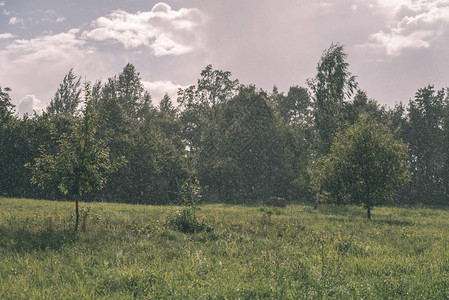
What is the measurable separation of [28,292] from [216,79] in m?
53.8

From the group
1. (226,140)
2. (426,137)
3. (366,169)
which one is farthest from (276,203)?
(426,137)

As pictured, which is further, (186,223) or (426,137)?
(426,137)

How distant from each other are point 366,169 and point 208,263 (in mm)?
16461

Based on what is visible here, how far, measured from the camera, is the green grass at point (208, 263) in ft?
21.4

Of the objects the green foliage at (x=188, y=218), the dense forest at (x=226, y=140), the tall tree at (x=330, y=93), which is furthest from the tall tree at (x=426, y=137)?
the green foliage at (x=188, y=218)

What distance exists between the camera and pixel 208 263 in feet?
27.6

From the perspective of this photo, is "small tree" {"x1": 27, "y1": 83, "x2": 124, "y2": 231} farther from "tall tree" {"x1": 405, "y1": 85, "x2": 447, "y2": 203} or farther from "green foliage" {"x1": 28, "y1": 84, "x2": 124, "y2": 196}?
"tall tree" {"x1": 405, "y1": 85, "x2": 447, "y2": 203}

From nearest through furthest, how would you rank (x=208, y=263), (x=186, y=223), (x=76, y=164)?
(x=208, y=263) → (x=76, y=164) → (x=186, y=223)

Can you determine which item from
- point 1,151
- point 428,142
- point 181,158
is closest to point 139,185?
point 181,158

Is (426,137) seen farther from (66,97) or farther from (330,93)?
(66,97)

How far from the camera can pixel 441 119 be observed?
53.8 m

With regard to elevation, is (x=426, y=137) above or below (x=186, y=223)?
above

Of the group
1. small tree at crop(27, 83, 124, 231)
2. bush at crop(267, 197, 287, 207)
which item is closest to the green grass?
small tree at crop(27, 83, 124, 231)

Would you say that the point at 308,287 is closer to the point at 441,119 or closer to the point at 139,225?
the point at 139,225
